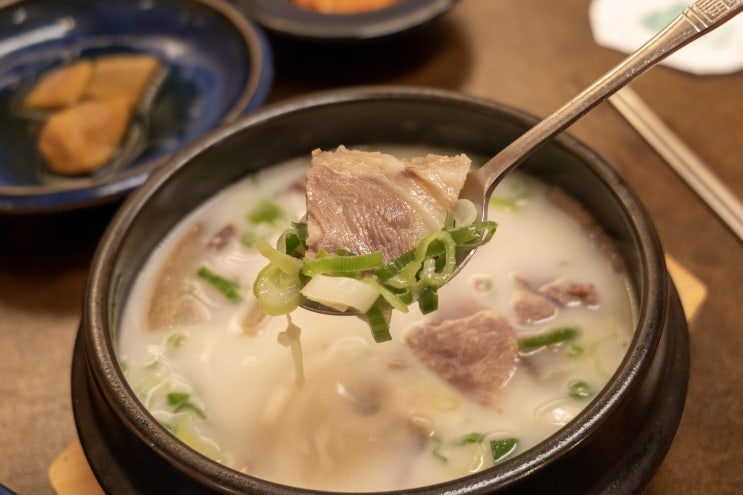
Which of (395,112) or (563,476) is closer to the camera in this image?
(563,476)

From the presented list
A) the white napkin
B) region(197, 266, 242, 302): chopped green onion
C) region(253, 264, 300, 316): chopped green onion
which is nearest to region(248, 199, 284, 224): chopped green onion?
region(197, 266, 242, 302): chopped green onion

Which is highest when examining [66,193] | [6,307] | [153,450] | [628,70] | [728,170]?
[628,70]

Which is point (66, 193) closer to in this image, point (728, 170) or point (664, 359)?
point (664, 359)

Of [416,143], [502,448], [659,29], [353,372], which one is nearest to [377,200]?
[353,372]

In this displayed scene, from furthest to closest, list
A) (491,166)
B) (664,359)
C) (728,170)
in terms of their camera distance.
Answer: (728,170)
(491,166)
(664,359)

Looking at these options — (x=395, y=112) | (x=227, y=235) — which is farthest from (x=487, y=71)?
(x=227, y=235)

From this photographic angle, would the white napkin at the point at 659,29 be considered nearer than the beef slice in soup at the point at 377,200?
No

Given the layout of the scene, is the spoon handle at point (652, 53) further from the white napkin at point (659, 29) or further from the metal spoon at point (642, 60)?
the white napkin at point (659, 29)

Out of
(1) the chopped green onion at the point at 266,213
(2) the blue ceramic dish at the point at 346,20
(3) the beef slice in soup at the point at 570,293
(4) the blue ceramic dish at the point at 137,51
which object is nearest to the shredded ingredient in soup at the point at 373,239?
(3) the beef slice in soup at the point at 570,293
